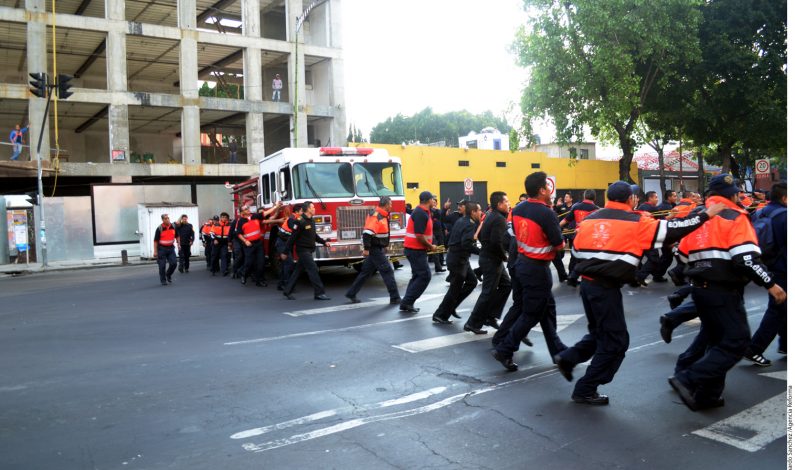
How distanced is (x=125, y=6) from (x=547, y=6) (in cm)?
2144

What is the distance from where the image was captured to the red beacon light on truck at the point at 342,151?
48.3ft

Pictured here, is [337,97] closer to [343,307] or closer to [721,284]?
[343,307]

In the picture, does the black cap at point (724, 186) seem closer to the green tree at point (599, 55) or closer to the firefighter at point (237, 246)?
the firefighter at point (237, 246)

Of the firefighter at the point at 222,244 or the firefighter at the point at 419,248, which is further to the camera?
the firefighter at the point at 222,244

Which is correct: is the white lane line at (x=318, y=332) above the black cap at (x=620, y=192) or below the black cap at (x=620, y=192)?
below

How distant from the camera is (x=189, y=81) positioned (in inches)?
1313

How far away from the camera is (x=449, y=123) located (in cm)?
7550

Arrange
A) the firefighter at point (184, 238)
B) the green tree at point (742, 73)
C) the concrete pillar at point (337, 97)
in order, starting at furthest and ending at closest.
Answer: the concrete pillar at point (337, 97)
the green tree at point (742, 73)
the firefighter at point (184, 238)

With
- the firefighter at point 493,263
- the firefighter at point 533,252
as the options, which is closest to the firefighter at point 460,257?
the firefighter at point 493,263

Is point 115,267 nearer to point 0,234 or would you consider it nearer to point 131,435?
point 0,234

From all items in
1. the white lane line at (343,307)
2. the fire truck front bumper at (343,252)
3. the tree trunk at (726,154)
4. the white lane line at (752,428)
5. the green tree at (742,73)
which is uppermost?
the green tree at (742,73)

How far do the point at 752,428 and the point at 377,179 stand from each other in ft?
36.8

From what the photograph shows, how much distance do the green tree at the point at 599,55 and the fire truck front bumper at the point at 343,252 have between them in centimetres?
1581

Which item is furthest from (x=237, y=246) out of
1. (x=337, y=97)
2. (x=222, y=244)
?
(x=337, y=97)
